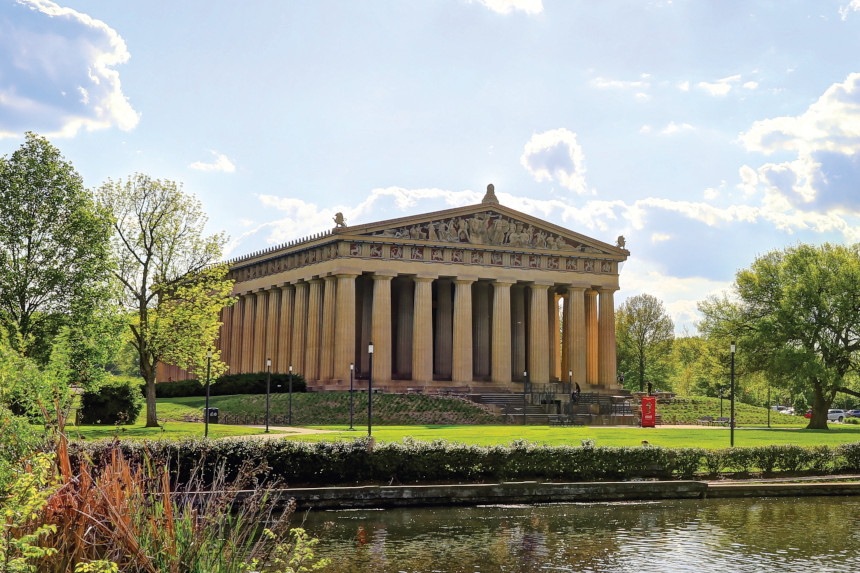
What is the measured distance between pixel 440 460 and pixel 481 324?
55191 mm

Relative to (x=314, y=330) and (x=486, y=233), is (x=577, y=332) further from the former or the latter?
(x=314, y=330)

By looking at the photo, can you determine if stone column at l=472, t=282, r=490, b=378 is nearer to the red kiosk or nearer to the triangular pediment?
the triangular pediment

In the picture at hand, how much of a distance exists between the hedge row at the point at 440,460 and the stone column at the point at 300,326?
5038 centimetres

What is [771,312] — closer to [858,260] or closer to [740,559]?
[858,260]

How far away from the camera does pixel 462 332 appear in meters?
74.6

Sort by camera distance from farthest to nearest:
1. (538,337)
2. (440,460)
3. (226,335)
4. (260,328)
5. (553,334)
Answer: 1. (226,335)
2. (553,334)
3. (260,328)
4. (538,337)
5. (440,460)

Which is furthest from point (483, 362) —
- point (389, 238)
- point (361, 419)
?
point (361, 419)

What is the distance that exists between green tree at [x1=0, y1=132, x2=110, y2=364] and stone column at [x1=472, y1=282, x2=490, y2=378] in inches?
1742

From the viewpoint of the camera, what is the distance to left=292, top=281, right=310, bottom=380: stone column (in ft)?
253

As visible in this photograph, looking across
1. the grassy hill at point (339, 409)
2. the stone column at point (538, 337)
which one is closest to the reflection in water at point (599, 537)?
the grassy hill at point (339, 409)

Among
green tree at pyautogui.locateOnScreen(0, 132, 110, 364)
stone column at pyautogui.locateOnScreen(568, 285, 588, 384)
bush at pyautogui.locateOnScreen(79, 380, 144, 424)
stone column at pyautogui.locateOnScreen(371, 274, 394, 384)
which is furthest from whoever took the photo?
stone column at pyautogui.locateOnScreen(568, 285, 588, 384)

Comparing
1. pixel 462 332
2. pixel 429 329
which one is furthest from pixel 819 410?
pixel 429 329

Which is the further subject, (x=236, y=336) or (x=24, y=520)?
(x=236, y=336)

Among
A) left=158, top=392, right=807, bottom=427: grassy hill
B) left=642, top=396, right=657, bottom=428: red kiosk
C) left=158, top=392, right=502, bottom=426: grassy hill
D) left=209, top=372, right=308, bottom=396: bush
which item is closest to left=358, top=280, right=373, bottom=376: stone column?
left=209, top=372, right=308, bottom=396: bush
